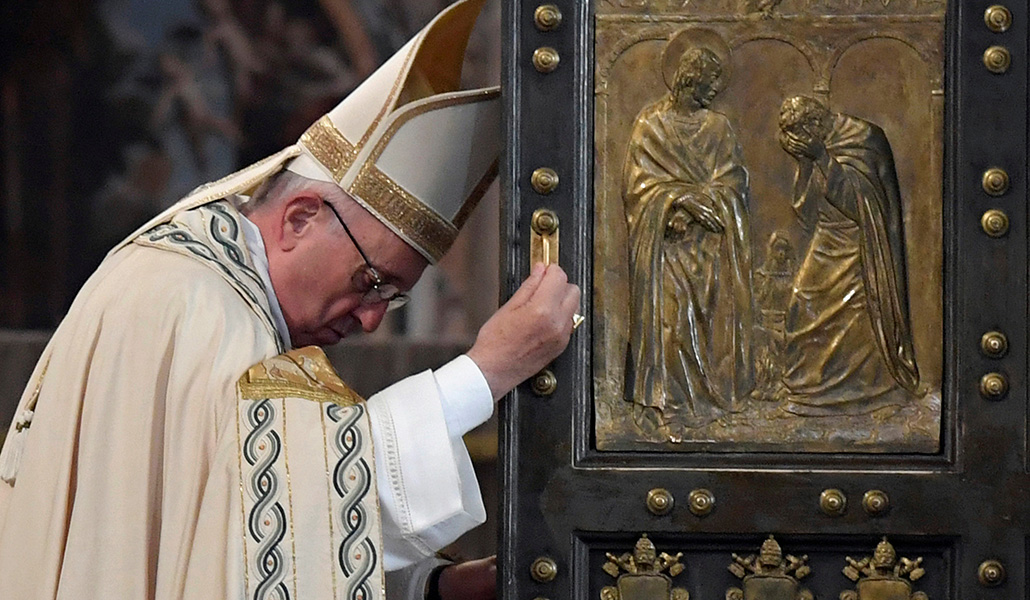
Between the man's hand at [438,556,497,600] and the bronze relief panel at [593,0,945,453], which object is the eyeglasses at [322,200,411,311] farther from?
the man's hand at [438,556,497,600]

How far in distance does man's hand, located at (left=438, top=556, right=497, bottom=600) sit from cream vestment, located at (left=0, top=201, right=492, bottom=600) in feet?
1.72

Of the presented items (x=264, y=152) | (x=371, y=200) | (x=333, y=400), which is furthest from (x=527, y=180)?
(x=264, y=152)

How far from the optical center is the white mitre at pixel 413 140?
8.83ft

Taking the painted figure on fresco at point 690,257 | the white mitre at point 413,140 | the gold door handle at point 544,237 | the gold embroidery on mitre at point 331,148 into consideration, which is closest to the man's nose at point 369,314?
the white mitre at point 413,140

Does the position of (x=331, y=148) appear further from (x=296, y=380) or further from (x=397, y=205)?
(x=296, y=380)

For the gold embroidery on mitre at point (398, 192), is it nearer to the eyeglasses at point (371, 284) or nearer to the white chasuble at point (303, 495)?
the eyeglasses at point (371, 284)

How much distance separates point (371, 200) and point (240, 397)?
0.51 meters

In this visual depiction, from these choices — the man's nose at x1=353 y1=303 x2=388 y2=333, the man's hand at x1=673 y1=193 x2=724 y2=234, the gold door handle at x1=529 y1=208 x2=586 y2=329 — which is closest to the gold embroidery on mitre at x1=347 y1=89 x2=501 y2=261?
the man's nose at x1=353 y1=303 x2=388 y2=333

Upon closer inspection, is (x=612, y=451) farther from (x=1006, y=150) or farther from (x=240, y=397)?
(x=1006, y=150)

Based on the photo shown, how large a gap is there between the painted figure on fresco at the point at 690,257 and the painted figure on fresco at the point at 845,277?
9 cm

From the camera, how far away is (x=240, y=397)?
7.63 ft

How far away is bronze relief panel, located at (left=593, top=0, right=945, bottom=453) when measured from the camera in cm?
251

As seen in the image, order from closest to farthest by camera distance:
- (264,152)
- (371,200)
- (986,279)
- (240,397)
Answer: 1. (240,397)
2. (986,279)
3. (371,200)
4. (264,152)

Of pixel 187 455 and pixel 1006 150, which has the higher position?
pixel 1006 150
